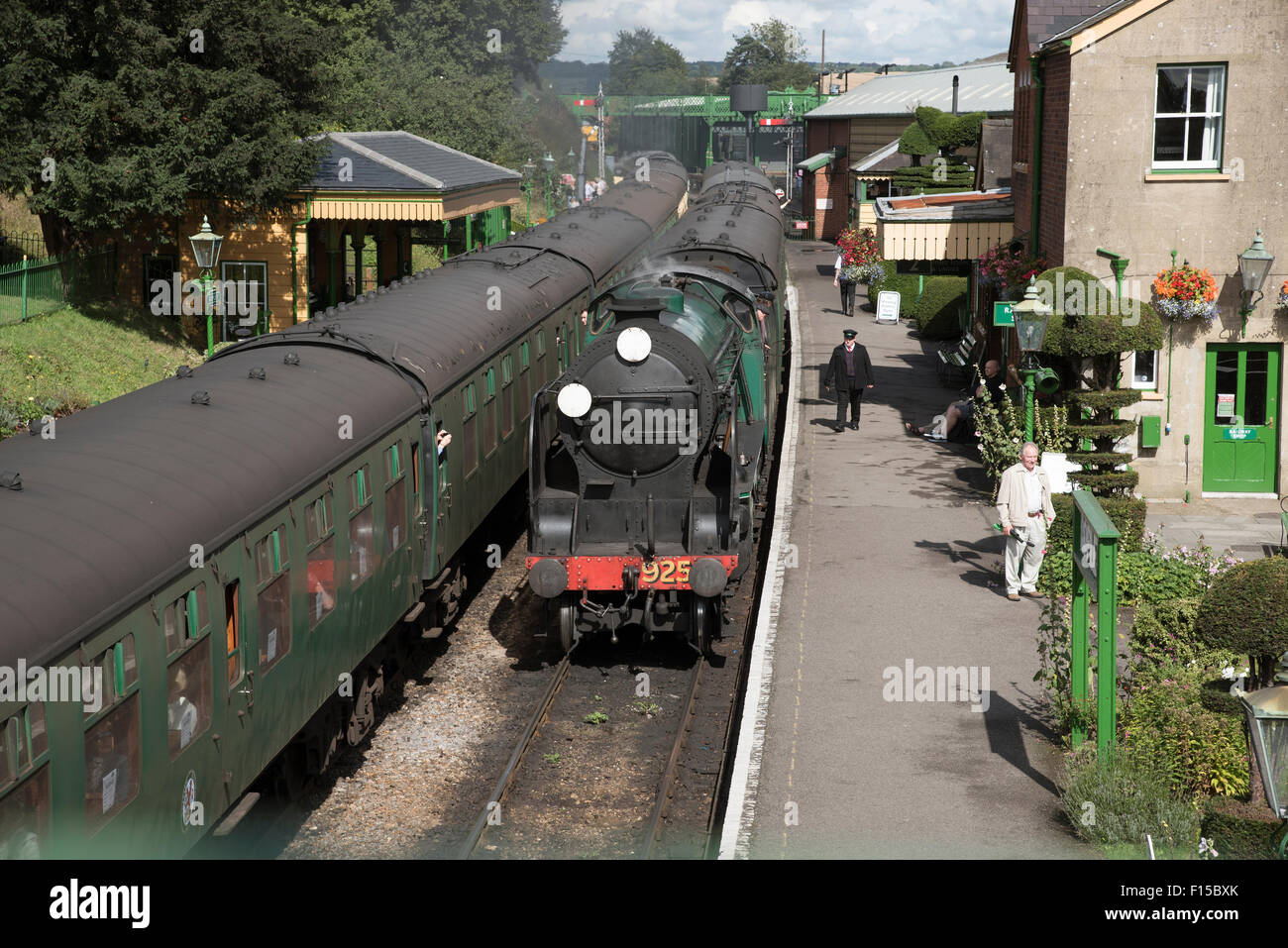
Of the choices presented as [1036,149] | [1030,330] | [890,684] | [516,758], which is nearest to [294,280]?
[1036,149]

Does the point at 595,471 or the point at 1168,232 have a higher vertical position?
the point at 1168,232

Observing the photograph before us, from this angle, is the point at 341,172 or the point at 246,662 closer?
the point at 246,662

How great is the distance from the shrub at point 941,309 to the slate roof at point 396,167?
34.6ft

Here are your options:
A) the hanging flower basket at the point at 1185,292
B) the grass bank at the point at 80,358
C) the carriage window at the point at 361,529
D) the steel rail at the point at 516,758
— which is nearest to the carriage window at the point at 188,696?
the steel rail at the point at 516,758

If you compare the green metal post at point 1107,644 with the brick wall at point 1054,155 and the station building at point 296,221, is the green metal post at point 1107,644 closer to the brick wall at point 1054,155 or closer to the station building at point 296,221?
the brick wall at point 1054,155

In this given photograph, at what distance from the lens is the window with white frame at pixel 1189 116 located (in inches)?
716

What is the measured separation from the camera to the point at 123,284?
2884 centimetres

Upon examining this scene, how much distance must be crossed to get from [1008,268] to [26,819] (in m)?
18.1

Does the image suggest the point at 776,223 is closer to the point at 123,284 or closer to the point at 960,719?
the point at 123,284

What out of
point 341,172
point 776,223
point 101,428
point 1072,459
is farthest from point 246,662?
point 341,172

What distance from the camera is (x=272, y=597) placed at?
345 inches

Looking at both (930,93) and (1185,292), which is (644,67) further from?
(1185,292)
